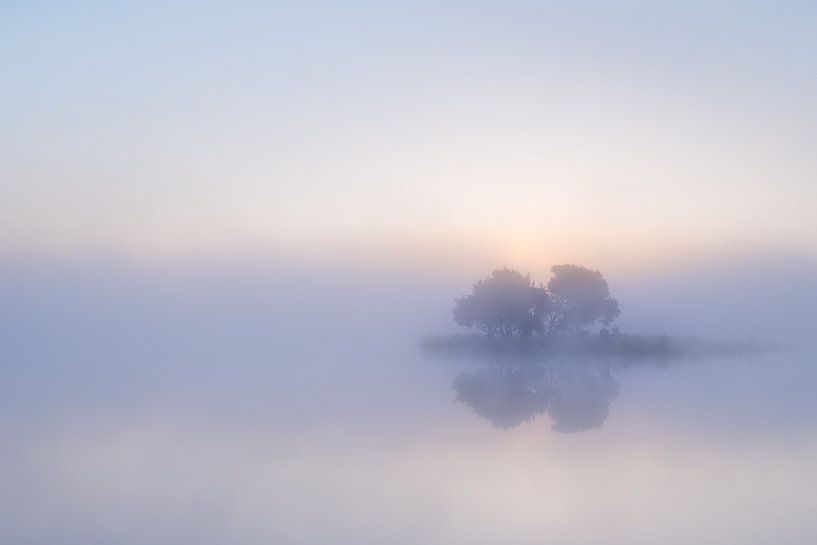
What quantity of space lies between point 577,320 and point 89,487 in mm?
22454

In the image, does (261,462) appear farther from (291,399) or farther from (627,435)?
(291,399)

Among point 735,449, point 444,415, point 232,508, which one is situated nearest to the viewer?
point 232,508

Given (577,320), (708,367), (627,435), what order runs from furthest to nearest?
(577,320)
(708,367)
(627,435)

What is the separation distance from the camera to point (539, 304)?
27.9 metres

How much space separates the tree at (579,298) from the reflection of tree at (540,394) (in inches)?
184

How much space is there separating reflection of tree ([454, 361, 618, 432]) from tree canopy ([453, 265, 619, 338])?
15.3 feet

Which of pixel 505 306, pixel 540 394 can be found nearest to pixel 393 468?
pixel 540 394

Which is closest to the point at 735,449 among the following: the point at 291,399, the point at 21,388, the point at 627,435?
the point at 627,435

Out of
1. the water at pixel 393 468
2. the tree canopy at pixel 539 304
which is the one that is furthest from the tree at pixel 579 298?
the water at pixel 393 468

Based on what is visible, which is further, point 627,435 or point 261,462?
point 627,435

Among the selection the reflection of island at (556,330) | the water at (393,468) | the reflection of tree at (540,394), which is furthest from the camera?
the reflection of island at (556,330)

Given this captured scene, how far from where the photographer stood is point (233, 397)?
13.7 metres

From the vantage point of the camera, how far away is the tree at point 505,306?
1074 inches

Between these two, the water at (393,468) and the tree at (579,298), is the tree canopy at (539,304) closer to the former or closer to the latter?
the tree at (579,298)
